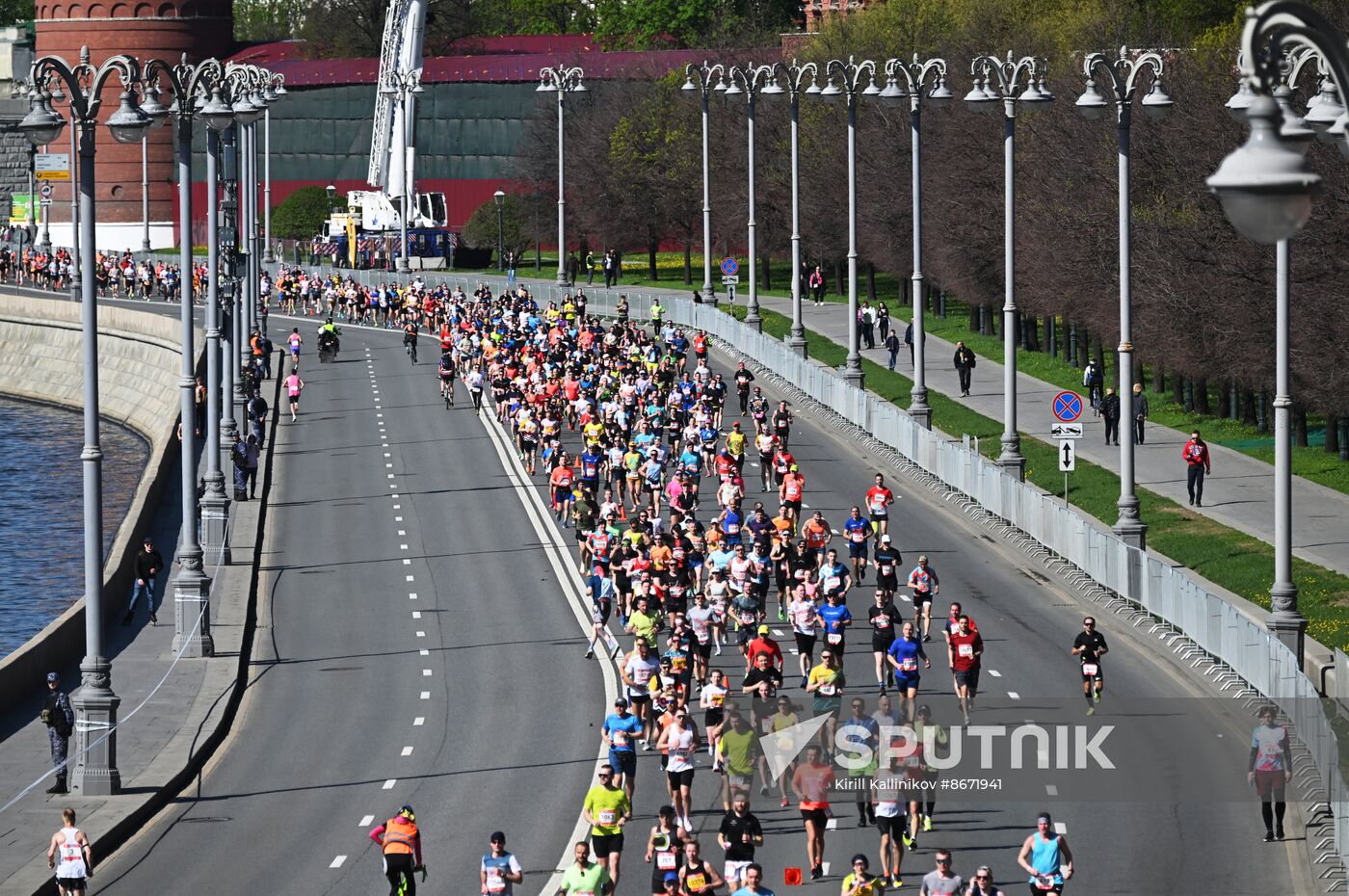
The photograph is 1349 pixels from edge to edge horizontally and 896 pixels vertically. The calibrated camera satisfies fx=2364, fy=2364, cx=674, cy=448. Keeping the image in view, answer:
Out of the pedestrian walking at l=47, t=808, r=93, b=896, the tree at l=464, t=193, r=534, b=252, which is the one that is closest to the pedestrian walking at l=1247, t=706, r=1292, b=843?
the pedestrian walking at l=47, t=808, r=93, b=896

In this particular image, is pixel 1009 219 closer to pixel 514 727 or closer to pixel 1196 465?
pixel 1196 465

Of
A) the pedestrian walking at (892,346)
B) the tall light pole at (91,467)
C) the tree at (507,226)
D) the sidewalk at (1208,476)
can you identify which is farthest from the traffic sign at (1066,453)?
the tree at (507,226)

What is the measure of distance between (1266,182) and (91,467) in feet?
66.0

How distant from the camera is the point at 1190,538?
39.8 meters

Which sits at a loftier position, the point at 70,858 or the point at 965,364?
the point at 965,364

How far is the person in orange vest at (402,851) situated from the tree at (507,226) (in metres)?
84.1

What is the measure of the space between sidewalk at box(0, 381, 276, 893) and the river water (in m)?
11.8

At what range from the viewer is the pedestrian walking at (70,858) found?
2083cm

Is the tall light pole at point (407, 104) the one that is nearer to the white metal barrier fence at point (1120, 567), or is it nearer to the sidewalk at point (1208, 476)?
the sidewalk at point (1208, 476)

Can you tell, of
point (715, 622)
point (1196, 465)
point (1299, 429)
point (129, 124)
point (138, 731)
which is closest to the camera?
point (129, 124)

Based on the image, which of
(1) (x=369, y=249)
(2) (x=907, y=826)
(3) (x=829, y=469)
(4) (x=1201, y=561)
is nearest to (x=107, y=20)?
(1) (x=369, y=249)

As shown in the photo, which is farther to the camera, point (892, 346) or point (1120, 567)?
point (892, 346)

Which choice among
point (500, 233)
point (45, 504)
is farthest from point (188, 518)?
point (500, 233)

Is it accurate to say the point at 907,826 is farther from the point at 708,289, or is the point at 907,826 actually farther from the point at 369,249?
the point at 369,249
